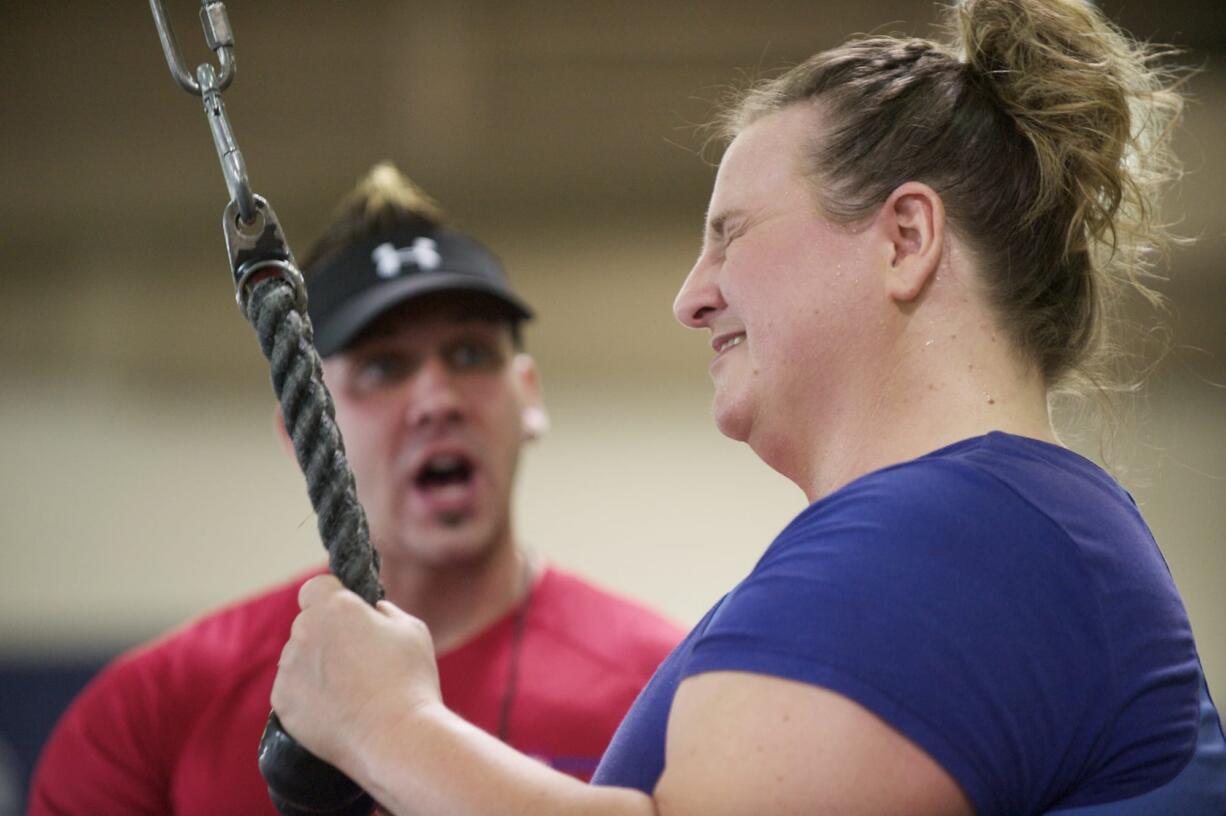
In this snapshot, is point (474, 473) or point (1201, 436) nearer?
point (474, 473)

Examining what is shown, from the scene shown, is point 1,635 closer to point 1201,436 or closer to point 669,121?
point 669,121

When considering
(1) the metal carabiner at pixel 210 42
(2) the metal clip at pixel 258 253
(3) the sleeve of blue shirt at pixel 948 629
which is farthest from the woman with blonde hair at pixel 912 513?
(1) the metal carabiner at pixel 210 42

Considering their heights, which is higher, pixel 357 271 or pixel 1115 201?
pixel 1115 201

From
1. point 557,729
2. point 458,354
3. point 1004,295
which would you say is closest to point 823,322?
point 1004,295

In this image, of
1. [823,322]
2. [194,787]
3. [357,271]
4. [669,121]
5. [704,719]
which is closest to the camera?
[704,719]

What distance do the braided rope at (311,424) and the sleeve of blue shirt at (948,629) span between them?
0.80 feet

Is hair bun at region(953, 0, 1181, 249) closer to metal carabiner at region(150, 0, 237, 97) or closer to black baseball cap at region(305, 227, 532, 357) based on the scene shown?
metal carabiner at region(150, 0, 237, 97)

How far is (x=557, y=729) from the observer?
1.73 meters

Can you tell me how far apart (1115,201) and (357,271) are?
1.14m

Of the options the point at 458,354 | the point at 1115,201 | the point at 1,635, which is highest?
the point at 1115,201

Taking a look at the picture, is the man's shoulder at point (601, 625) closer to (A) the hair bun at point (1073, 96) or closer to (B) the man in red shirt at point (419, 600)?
(B) the man in red shirt at point (419, 600)

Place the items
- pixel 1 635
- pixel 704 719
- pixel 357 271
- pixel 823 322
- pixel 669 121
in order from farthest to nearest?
pixel 669 121 → pixel 1 635 → pixel 357 271 → pixel 823 322 → pixel 704 719

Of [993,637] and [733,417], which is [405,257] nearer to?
[733,417]

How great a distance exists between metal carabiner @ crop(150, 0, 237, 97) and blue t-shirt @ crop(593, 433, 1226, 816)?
1.61 ft
